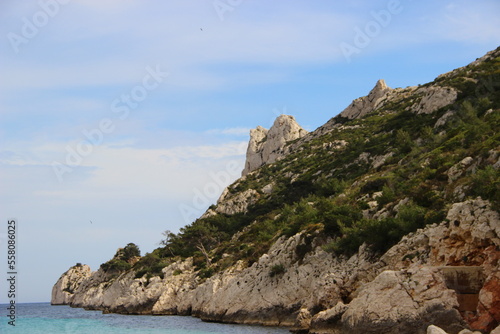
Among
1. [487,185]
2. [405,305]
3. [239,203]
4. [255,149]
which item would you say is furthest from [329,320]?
[255,149]

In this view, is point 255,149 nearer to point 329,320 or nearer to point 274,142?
point 274,142

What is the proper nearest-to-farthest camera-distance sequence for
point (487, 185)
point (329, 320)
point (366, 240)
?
point (487, 185), point (329, 320), point (366, 240)

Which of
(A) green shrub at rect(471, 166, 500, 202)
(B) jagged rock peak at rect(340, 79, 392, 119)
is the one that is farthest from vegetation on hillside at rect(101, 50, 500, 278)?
(B) jagged rock peak at rect(340, 79, 392, 119)

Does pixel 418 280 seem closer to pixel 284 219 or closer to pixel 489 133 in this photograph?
pixel 489 133

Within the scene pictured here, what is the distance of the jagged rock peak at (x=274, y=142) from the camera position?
160375 millimetres

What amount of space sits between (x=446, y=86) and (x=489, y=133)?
45.5m

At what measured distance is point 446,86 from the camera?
9550 cm

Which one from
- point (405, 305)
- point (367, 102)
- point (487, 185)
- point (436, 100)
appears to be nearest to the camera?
point (405, 305)

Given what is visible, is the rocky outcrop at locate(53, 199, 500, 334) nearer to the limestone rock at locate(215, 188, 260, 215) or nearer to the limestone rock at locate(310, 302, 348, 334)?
the limestone rock at locate(310, 302, 348, 334)

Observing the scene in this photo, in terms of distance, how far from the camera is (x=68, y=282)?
17325 cm

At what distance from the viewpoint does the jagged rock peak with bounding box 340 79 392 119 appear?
147 meters

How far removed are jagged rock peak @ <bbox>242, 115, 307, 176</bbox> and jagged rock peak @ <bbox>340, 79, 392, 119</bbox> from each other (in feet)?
61.0

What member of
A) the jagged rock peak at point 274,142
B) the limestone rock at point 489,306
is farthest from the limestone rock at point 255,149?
the limestone rock at point 489,306

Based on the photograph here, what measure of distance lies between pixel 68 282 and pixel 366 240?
15125cm
